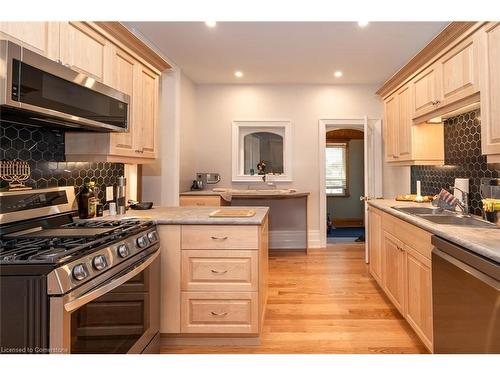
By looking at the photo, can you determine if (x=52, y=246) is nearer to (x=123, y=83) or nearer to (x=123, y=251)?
(x=123, y=251)

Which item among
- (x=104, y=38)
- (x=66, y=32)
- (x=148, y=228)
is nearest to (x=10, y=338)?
(x=148, y=228)

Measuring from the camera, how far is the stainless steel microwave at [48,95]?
3.91ft

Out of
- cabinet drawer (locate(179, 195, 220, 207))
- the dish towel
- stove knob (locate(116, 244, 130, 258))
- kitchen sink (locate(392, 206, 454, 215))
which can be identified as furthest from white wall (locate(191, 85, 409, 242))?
stove knob (locate(116, 244, 130, 258))

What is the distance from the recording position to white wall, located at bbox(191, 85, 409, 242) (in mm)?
5023

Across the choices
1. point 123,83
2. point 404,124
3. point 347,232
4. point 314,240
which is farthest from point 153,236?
point 347,232

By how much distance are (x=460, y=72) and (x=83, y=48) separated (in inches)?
98.4

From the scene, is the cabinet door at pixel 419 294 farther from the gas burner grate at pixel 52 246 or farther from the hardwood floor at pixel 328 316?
the gas burner grate at pixel 52 246

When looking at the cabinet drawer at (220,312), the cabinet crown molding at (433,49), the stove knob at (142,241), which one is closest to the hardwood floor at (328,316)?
the cabinet drawer at (220,312)

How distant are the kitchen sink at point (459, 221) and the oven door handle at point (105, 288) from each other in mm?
1907

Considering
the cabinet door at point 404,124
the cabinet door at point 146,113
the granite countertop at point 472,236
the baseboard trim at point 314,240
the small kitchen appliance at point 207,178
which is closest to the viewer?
the granite countertop at point 472,236

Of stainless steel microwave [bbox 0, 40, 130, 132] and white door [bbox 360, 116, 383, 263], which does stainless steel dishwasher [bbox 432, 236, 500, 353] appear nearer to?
stainless steel microwave [bbox 0, 40, 130, 132]

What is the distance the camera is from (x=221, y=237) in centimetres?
202
